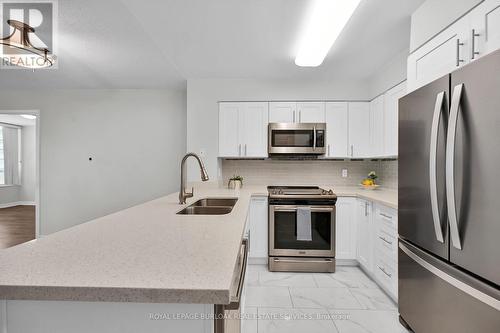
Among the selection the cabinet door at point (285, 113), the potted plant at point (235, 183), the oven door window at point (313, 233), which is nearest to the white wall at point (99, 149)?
the potted plant at point (235, 183)

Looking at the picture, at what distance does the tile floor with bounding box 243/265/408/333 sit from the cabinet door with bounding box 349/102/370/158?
4.97ft

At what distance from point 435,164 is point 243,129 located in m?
2.48

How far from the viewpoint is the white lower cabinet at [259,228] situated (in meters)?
3.27

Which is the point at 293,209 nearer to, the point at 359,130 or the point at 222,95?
the point at 359,130

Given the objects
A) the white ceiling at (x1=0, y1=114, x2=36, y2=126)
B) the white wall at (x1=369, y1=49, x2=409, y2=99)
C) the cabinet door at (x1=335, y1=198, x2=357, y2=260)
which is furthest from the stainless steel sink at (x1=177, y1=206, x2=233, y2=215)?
the white ceiling at (x1=0, y1=114, x2=36, y2=126)

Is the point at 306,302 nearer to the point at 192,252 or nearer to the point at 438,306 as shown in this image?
the point at 438,306

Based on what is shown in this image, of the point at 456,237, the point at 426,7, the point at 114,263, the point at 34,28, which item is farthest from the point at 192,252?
the point at 34,28

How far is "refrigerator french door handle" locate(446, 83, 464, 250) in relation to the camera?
4.17ft

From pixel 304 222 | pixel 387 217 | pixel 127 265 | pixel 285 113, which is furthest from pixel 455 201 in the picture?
pixel 285 113

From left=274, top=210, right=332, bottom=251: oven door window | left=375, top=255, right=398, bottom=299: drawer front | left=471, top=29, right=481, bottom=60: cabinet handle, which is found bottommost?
left=375, top=255, right=398, bottom=299: drawer front

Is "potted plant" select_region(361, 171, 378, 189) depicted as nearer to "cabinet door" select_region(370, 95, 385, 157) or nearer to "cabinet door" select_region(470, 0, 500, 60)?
"cabinet door" select_region(370, 95, 385, 157)

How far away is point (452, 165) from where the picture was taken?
4.24 ft

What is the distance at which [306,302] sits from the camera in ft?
7.88

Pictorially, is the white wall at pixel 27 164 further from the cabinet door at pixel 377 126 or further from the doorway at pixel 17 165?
the cabinet door at pixel 377 126
